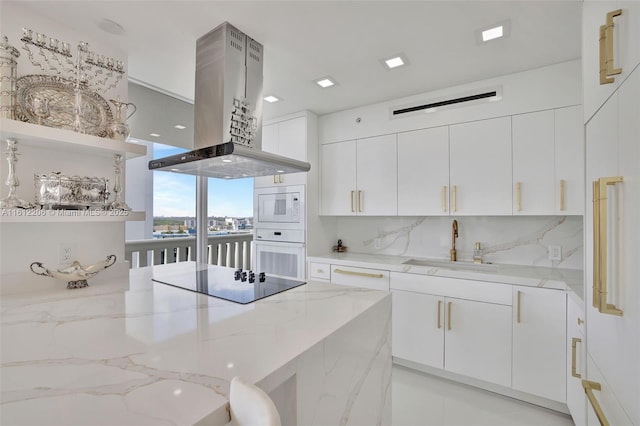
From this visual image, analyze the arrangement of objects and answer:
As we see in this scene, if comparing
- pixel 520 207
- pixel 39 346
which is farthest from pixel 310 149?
pixel 39 346

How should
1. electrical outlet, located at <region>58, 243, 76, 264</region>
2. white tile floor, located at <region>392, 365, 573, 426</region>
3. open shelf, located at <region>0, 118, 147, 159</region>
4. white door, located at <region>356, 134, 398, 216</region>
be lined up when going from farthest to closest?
white door, located at <region>356, 134, 398, 216</region> → white tile floor, located at <region>392, 365, 573, 426</region> → electrical outlet, located at <region>58, 243, 76, 264</region> → open shelf, located at <region>0, 118, 147, 159</region>

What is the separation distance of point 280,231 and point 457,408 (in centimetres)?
218

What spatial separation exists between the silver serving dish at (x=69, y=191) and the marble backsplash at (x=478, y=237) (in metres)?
2.40

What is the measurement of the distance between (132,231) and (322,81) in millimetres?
2422

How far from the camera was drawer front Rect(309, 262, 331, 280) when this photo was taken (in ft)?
9.63

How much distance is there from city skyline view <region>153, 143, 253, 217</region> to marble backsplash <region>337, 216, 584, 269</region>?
133cm

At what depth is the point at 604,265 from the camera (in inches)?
38.3

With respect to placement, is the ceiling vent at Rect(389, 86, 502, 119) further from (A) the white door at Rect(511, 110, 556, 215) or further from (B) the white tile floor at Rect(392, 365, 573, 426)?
(B) the white tile floor at Rect(392, 365, 573, 426)

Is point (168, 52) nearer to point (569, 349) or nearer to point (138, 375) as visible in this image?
point (138, 375)

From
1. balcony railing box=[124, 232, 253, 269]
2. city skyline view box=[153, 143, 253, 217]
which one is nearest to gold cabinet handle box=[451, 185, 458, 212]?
city skyline view box=[153, 143, 253, 217]

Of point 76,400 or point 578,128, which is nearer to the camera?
point 76,400

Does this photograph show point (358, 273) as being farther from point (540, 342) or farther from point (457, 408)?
point (540, 342)

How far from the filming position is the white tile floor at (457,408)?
6.33ft

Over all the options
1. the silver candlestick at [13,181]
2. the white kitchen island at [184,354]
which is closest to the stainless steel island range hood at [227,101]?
the silver candlestick at [13,181]
